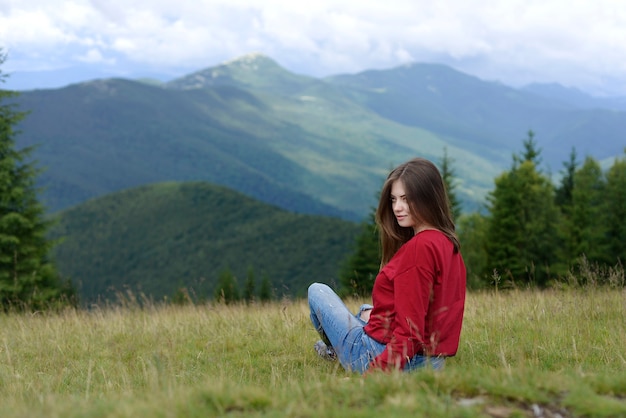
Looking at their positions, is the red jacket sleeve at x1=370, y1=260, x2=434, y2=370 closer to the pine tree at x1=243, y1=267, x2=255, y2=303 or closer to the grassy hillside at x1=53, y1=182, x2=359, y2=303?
the pine tree at x1=243, y1=267, x2=255, y2=303

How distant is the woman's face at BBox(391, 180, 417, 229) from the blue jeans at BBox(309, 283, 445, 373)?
949 mm

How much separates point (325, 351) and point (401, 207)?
1.71m

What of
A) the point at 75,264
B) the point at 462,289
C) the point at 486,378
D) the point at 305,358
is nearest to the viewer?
the point at 486,378

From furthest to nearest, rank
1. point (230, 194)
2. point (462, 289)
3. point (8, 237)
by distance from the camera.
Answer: point (230, 194) → point (8, 237) → point (462, 289)

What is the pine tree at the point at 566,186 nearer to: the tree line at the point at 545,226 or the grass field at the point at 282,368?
the tree line at the point at 545,226

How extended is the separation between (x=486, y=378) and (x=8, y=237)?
23.2 meters

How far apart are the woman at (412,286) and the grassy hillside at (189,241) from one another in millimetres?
121250

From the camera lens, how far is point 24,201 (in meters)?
25.0

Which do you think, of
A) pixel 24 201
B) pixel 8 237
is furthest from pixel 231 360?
pixel 24 201

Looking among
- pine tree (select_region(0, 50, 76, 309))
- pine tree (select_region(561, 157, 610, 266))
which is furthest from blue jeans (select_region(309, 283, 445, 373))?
pine tree (select_region(561, 157, 610, 266))

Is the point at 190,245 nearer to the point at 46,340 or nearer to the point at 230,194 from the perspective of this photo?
the point at 230,194

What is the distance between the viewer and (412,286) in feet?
12.7

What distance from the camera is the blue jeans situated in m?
4.29

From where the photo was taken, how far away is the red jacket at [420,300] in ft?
12.7
